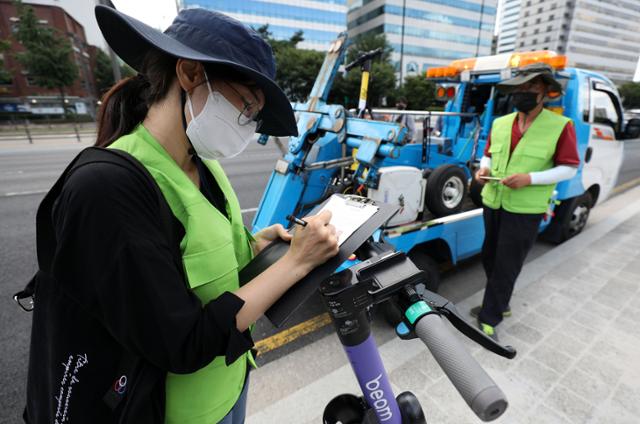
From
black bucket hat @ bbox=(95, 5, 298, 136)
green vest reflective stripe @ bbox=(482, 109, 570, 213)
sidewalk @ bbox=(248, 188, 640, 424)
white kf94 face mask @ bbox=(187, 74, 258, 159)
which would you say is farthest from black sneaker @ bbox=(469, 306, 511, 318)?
black bucket hat @ bbox=(95, 5, 298, 136)

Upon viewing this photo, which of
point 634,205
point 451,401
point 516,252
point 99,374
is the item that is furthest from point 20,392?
point 634,205

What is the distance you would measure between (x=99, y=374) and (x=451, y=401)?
2.20m

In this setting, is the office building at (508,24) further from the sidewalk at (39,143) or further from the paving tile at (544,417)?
the paving tile at (544,417)

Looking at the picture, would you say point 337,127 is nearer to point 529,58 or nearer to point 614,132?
point 529,58

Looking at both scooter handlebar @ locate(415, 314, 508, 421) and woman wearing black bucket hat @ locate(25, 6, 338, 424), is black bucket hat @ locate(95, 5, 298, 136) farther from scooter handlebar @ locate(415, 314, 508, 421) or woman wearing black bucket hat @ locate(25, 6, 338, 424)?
scooter handlebar @ locate(415, 314, 508, 421)

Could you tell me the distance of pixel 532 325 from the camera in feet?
9.89

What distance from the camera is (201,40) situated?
0.87 metres

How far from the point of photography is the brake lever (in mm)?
876

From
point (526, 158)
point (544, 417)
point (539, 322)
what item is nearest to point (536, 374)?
point (544, 417)

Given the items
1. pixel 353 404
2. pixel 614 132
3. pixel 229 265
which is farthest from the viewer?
pixel 614 132

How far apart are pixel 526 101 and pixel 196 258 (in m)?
2.77

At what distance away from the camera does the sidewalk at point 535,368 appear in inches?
85.0

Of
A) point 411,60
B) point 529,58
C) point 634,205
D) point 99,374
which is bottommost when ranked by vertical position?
point 634,205

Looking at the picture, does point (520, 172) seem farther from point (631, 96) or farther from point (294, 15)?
point (631, 96)
